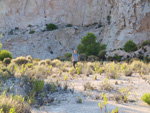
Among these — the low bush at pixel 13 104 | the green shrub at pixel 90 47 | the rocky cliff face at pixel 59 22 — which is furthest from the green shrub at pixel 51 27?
the low bush at pixel 13 104

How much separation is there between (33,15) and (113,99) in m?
37.0

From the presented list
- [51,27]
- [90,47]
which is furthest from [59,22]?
[90,47]

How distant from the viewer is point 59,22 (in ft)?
126

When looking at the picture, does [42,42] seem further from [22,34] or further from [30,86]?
[30,86]

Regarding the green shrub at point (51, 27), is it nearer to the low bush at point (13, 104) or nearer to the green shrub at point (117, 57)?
the green shrub at point (117, 57)

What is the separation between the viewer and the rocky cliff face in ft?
100.0

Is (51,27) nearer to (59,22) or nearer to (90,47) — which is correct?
(59,22)

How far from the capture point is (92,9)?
38.1 m

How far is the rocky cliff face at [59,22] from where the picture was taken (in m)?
30.5

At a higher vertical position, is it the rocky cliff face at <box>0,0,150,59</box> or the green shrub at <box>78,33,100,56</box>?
the rocky cliff face at <box>0,0,150,59</box>

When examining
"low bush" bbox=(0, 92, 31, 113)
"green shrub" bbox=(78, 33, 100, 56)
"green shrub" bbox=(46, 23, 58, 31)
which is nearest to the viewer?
"low bush" bbox=(0, 92, 31, 113)

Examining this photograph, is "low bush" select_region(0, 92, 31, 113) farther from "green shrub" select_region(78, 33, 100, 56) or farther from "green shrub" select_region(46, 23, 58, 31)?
"green shrub" select_region(46, 23, 58, 31)

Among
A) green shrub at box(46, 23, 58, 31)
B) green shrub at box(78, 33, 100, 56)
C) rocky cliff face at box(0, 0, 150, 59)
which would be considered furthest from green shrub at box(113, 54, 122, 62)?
green shrub at box(46, 23, 58, 31)

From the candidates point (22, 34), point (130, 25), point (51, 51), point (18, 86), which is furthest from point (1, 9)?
point (18, 86)
